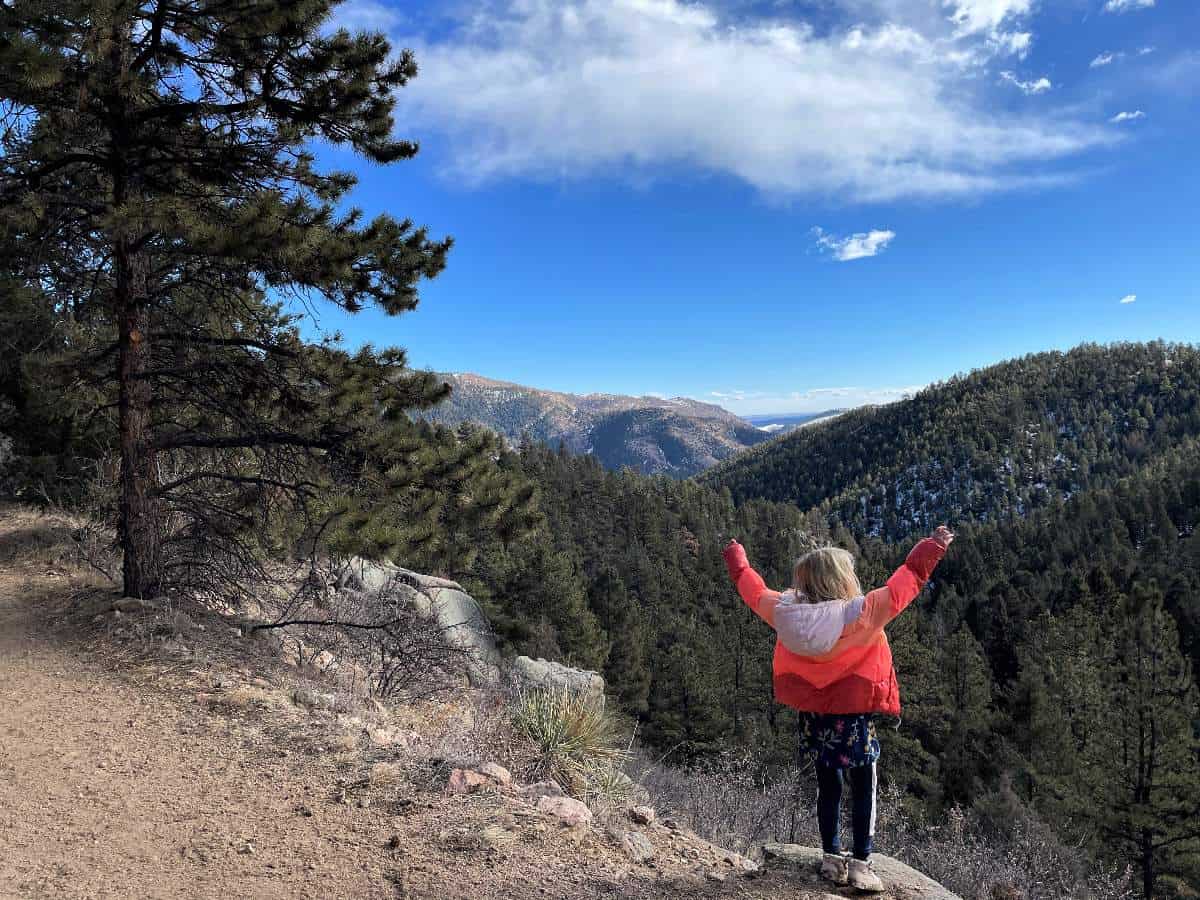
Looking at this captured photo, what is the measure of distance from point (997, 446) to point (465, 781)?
190098 millimetres

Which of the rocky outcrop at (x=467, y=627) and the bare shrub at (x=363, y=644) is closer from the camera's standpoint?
the bare shrub at (x=363, y=644)

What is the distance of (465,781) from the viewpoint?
12.4ft

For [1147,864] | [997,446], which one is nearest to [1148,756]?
[1147,864]

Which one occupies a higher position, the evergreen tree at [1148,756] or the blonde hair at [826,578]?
the blonde hair at [826,578]

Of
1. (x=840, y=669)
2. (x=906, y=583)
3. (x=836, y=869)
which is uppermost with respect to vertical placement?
(x=906, y=583)

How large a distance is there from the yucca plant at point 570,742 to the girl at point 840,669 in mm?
1896

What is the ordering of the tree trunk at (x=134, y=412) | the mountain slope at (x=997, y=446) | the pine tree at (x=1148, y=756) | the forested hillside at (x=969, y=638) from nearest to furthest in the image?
the tree trunk at (x=134, y=412)
the pine tree at (x=1148, y=756)
the forested hillside at (x=969, y=638)
the mountain slope at (x=997, y=446)

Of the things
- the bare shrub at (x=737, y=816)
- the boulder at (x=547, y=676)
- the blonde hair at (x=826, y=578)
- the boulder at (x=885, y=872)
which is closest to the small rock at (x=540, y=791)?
the bare shrub at (x=737, y=816)

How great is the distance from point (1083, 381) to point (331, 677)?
22966 centimetres

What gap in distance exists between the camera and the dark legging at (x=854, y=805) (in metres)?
3.20

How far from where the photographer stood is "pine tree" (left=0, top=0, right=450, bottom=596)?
4.83 meters

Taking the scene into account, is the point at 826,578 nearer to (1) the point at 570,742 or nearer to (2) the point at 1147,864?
(1) the point at 570,742

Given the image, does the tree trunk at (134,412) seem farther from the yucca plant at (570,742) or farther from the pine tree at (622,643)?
the pine tree at (622,643)

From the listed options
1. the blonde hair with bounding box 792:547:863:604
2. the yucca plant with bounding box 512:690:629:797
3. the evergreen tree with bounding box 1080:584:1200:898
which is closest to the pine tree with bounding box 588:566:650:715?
the evergreen tree with bounding box 1080:584:1200:898
